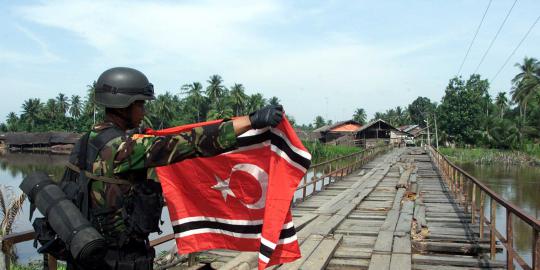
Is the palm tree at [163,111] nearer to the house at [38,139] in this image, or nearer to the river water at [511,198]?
the house at [38,139]

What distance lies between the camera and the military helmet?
97.5 inches

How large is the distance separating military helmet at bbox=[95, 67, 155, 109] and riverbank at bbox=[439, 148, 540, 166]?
51.5 meters

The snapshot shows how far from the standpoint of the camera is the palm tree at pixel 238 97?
7625 cm

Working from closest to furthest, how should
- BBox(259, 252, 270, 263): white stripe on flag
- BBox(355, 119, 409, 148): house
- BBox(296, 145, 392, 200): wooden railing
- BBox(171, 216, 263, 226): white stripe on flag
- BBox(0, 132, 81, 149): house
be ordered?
1. BBox(259, 252, 270, 263): white stripe on flag
2. BBox(171, 216, 263, 226): white stripe on flag
3. BBox(296, 145, 392, 200): wooden railing
4. BBox(355, 119, 409, 148): house
5. BBox(0, 132, 81, 149): house

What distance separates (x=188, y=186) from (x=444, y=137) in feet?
233

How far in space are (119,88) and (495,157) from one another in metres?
54.7

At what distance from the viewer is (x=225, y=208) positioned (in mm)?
3258

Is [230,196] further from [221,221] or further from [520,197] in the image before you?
[520,197]

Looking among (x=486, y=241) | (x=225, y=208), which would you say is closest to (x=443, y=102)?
(x=486, y=241)

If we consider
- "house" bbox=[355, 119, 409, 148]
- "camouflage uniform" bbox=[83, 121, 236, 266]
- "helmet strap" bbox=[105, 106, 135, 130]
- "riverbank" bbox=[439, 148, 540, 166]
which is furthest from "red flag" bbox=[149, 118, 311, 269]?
"house" bbox=[355, 119, 409, 148]

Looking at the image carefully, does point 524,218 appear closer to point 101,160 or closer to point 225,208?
point 225,208

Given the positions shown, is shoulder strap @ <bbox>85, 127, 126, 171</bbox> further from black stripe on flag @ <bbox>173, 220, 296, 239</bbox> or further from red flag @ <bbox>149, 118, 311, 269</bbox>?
black stripe on flag @ <bbox>173, 220, 296, 239</bbox>

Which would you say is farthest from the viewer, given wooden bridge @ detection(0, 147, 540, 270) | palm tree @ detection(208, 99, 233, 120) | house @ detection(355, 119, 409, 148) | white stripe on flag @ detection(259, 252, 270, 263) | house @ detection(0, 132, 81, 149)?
house @ detection(0, 132, 81, 149)

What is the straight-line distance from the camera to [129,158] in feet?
7.30
